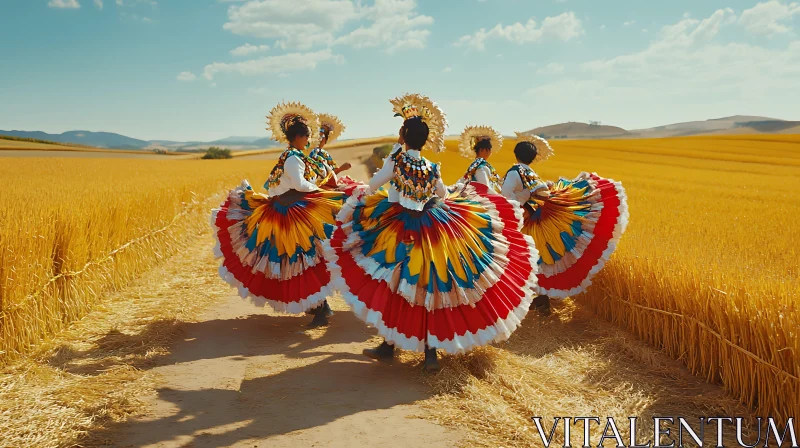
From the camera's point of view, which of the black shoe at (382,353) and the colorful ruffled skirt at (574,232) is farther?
the colorful ruffled skirt at (574,232)

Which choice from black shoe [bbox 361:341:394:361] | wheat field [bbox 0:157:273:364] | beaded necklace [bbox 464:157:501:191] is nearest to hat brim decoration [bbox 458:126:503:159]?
beaded necklace [bbox 464:157:501:191]

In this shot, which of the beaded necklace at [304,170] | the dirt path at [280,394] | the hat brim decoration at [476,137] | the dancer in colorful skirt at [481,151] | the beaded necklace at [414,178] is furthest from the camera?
the hat brim decoration at [476,137]

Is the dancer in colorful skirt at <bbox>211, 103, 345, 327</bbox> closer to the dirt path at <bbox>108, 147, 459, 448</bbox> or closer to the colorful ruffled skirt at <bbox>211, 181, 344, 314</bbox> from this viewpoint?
the colorful ruffled skirt at <bbox>211, 181, 344, 314</bbox>

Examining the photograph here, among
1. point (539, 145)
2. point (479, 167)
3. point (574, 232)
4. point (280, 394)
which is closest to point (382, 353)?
point (280, 394)

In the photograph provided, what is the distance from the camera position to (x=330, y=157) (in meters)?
6.89

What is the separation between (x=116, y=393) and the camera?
4773mm

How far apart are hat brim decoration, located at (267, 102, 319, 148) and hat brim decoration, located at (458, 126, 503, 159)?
9.16 feet

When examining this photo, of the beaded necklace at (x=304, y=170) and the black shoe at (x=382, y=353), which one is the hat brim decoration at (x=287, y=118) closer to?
the beaded necklace at (x=304, y=170)

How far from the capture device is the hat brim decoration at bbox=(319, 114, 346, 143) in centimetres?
813

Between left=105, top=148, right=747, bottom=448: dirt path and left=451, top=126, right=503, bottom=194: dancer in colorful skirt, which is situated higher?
left=451, top=126, right=503, bottom=194: dancer in colorful skirt

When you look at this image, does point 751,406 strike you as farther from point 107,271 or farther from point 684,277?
point 107,271

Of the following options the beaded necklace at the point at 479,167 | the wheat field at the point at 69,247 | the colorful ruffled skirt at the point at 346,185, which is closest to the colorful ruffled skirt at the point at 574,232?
the beaded necklace at the point at 479,167

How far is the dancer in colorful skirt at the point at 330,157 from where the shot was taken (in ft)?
22.9

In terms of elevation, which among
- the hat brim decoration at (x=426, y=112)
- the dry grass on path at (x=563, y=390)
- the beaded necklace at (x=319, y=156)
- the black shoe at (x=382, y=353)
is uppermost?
the hat brim decoration at (x=426, y=112)
